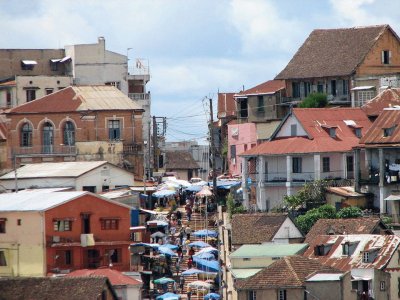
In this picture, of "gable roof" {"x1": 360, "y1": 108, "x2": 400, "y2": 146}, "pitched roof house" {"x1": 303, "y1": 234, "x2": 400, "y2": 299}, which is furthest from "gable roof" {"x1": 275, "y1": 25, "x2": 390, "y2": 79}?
"pitched roof house" {"x1": 303, "y1": 234, "x2": 400, "y2": 299}

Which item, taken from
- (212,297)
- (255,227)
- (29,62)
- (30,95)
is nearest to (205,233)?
(255,227)

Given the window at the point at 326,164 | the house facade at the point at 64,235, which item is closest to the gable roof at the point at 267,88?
the window at the point at 326,164

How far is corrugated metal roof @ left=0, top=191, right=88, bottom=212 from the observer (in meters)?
112

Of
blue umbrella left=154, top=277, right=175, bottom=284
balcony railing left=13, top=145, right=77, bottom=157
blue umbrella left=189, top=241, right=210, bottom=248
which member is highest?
balcony railing left=13, top=145, right=77, bottom=157

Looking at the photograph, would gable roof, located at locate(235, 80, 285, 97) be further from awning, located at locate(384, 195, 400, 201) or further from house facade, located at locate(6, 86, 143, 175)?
awning, located at locate(384, 195, 400, 201)

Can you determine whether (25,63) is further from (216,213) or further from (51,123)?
(216,213)

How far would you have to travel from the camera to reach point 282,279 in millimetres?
98438

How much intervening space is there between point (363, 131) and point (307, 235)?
14965mm

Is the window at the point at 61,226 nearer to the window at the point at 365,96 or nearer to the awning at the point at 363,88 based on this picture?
the window at the point at 365,96

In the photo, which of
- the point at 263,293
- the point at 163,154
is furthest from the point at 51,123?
the point at 263,293

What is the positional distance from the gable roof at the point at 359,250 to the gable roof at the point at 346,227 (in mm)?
1652

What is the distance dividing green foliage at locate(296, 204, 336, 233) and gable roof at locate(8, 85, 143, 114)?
3079 centimetres

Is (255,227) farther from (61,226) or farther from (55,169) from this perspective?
(55,169)

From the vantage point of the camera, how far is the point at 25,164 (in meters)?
140
